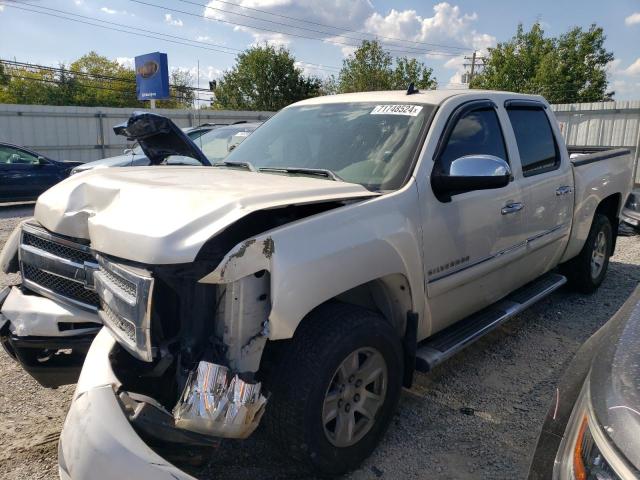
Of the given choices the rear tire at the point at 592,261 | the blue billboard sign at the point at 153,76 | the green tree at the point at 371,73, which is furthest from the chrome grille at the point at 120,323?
the green tree at the point at 371,73

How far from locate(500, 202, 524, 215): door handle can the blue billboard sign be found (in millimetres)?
18263

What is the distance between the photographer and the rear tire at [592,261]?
5348mm

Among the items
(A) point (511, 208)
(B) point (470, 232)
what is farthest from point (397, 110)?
(A) point (511, 208)

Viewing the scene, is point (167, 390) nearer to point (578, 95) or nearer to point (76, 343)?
point (76, 343)

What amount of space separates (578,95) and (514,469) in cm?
3529

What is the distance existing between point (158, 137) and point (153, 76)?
18.0 m

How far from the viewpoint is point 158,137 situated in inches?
150

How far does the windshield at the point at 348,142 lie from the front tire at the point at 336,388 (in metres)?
0.87

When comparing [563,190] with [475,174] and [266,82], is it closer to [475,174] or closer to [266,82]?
[475,174]

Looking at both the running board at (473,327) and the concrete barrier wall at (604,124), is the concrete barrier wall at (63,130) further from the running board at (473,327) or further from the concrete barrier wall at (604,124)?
the running board at (473,327)

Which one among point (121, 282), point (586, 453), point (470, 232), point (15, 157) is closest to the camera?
point (586, 453)

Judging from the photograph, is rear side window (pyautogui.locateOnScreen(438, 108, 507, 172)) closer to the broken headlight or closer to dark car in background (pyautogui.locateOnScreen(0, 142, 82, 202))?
the broken headlight

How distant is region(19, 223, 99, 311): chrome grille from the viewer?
2.65m

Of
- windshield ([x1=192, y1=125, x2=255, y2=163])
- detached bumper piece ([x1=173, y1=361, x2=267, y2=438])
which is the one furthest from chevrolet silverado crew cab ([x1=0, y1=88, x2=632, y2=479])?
windshield ([x1=192, y1=125, x2=255, y2=163])
